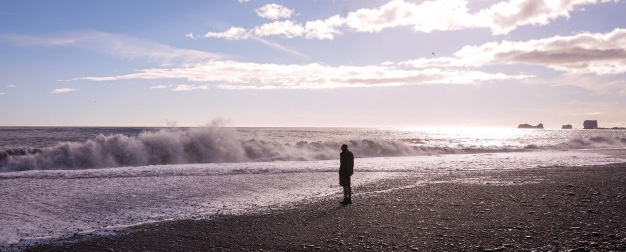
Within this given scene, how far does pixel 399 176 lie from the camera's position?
69.5 ft

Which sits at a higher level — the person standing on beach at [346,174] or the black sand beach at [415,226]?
the person standing on beach at [346,174]

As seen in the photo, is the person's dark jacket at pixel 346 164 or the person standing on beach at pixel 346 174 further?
the person's dark jacket at pixel 346 164

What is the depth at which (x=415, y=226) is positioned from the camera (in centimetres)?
999

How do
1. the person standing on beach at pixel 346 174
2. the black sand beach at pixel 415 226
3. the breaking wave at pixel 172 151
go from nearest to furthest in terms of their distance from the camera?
1. the black sand beach at pixel 415 226
2. the person standing on beach at pixel 346 174
3. the breaking wave at pixel 172 151

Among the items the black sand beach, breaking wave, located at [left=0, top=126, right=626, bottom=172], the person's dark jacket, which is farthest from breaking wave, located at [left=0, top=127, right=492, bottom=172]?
the black sand beach

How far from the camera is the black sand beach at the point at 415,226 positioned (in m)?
8.55

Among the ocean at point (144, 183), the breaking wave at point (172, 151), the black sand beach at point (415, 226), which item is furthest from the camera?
the breaking wave at point (172, 151)

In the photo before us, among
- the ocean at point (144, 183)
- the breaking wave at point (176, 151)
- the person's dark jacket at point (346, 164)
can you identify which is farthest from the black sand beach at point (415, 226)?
the breaking wave at point (176, 151)

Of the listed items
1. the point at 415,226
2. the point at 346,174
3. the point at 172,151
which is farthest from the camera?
the point at 172,151

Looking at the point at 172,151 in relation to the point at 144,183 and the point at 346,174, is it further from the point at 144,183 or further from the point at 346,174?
the point at 346,174

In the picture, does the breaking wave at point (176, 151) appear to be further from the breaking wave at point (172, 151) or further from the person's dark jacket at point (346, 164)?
the person's dark jacket at point (346, 164)

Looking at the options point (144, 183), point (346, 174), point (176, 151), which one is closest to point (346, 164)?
point (346, 174)

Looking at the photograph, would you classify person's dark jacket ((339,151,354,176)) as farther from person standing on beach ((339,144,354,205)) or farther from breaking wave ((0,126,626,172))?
breaking wave ((0,126,626,172))

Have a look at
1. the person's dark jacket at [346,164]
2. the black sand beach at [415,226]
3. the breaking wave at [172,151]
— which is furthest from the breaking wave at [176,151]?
the black sand beach at [415,226]
